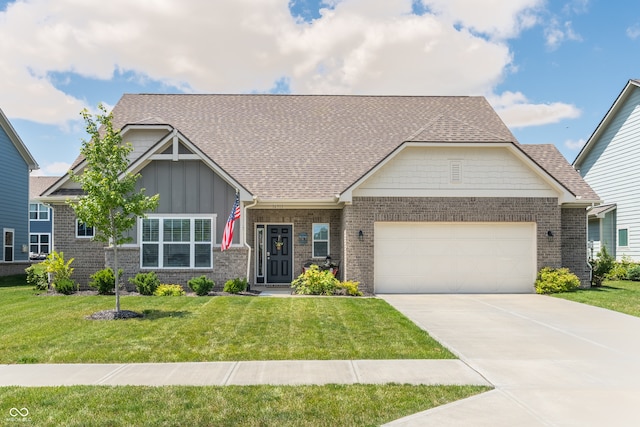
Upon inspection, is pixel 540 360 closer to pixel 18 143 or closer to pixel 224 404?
pixel 224 404

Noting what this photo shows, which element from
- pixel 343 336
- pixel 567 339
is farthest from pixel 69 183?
pixel 567 339

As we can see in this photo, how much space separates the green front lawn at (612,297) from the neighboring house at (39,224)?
151 ft

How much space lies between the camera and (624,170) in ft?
84.8

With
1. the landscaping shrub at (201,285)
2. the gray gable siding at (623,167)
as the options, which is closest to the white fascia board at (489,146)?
the landscaping shrub at (201,285)

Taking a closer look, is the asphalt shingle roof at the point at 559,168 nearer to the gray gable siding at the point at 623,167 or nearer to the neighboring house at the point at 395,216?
the neighboring house at the point at 395,216

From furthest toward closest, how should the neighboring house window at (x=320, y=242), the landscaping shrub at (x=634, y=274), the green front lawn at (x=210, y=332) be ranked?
the landscaping shrub at (x=634, y=274), the neighboring house window at (x=320, y=242), the green front lawn at (x=210, y=332)

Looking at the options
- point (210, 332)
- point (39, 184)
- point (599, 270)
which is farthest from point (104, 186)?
point (39, 184)

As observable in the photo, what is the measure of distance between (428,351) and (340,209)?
10.9 meters

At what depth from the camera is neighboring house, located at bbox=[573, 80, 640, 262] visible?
81.9ft

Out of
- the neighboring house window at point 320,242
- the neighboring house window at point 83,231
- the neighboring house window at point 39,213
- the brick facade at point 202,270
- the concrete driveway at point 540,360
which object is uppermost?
the neighboring house window at point 39,213

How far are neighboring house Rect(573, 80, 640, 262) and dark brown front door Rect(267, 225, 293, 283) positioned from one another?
1446 cm

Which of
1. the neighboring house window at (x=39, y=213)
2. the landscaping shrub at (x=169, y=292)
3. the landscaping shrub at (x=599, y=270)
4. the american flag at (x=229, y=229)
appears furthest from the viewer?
the neighboring house window at (x=39, y=213)

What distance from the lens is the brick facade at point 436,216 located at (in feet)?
57.0

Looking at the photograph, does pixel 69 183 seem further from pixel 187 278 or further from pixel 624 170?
pixel 624 170
